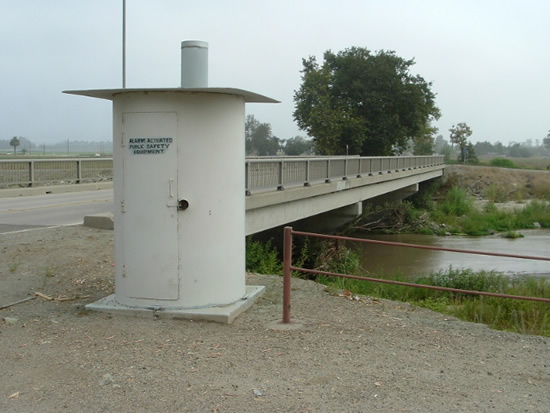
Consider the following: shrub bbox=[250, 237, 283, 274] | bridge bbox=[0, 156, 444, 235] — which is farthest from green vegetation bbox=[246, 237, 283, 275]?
bridge bbox=[0, 156, 444, 235]

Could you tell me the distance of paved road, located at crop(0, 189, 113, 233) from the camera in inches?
568

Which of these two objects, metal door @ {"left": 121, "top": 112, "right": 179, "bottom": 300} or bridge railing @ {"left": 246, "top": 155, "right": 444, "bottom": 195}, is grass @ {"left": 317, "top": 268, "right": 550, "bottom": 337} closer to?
bridge railing @ {"left": 246, "top": 155, "right": 444, "bottom": 195}

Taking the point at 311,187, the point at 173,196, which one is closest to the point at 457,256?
the point at 311,187

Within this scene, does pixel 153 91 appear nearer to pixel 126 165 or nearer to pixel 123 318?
pixel 126 165

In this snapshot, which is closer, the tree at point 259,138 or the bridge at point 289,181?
the bridge at point 289,181

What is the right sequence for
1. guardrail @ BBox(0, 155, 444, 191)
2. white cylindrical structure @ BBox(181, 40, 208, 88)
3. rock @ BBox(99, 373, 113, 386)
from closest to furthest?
rock @ BBox(99, 373, 113, 386), white cylindrical structure @ BBox(181, 40, 208, 88), guardrail @ BBox(0, 155, 444, 191)

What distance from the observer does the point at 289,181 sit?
57.3 ft

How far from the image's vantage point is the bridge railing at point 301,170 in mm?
15031

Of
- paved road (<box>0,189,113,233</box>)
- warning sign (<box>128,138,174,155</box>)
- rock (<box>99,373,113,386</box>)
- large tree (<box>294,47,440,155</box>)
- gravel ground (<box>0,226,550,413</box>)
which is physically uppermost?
large tree (<box>294,47,440,155</box>)

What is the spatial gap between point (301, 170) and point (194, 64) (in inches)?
466

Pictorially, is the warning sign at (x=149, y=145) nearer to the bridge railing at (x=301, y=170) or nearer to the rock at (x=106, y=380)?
the rock at (x=106, y=380)

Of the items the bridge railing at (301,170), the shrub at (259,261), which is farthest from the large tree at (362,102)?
the shrub at (259,261)

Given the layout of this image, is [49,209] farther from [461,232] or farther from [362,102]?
[362,102]

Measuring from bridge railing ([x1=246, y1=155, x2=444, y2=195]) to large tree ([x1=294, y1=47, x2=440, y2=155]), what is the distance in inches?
776
